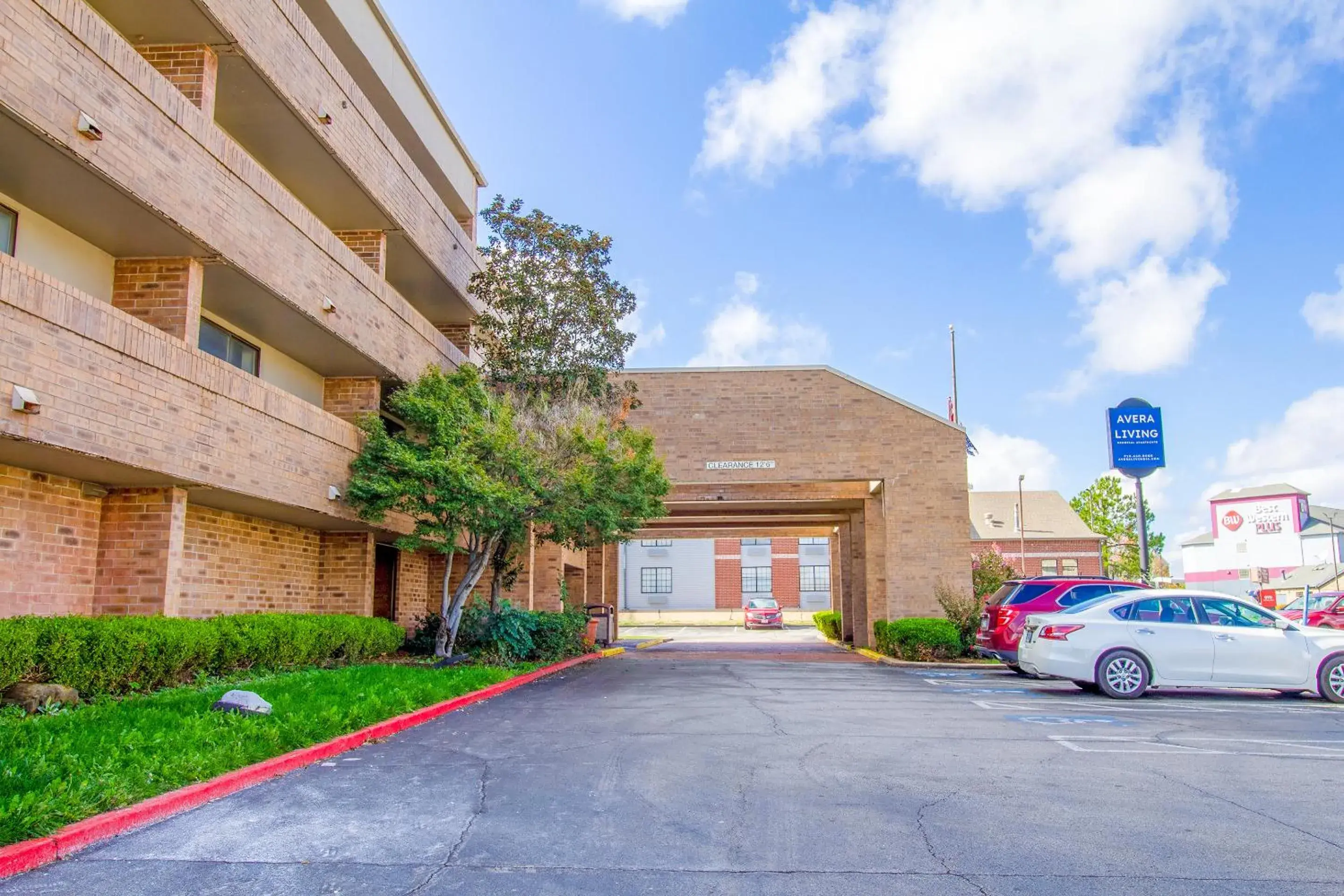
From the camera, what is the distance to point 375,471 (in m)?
18.1

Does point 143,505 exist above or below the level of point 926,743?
above

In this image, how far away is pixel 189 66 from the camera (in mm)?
14242

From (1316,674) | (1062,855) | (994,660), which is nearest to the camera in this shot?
(1062,855)

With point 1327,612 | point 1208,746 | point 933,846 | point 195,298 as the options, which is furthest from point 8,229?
point 1327,612

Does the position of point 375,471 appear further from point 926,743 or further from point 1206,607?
point 1206,607

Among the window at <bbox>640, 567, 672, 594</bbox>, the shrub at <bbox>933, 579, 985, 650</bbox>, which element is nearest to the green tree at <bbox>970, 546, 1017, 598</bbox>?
the shrub at <bbox>933, 579, 985, 650</bbox>

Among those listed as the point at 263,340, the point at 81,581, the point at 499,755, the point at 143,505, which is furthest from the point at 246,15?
the point at 499,755

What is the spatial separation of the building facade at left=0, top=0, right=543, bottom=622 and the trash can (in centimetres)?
792

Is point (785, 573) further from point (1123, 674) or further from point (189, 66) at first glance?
point (189, 66)

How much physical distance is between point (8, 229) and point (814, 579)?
58.2 m

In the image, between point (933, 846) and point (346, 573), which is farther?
point (346, 573)

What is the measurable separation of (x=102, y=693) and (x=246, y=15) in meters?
9.45

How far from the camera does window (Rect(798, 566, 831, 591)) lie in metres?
66.4

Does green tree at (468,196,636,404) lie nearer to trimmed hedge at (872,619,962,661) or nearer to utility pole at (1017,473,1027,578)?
trimmed hedge at (872,619,962,661)
